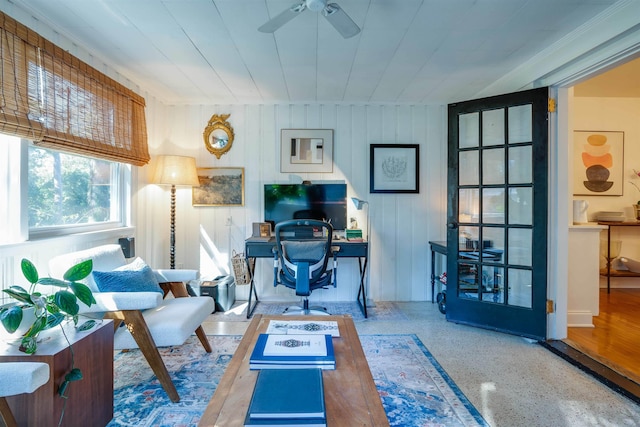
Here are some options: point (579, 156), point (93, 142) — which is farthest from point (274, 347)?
point (579, 156)

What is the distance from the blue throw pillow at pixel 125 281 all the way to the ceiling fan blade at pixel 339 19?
6.17 feet

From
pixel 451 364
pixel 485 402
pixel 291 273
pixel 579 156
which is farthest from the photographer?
pixel 579 156

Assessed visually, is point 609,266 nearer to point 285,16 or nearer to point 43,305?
point 285,16

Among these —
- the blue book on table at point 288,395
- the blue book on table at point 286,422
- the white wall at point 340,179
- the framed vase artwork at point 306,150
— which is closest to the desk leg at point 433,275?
the white wall at point 340,179

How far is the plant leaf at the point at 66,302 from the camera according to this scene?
1302mm

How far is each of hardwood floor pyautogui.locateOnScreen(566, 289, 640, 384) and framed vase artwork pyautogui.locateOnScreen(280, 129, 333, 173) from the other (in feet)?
9.02

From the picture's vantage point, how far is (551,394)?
186 centimetres

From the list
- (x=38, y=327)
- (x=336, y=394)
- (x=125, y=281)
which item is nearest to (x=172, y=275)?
(x=125, y=281)

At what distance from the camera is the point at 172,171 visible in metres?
3.12

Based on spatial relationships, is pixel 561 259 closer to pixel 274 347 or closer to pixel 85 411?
pixel 274 347

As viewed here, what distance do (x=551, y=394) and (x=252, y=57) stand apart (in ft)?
9.96

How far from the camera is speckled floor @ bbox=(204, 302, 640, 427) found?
166cm

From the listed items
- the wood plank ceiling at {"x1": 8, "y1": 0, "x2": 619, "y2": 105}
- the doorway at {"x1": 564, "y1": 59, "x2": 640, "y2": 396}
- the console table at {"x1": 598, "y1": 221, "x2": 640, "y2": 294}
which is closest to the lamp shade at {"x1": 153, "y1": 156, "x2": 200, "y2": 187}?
the wood plank ceiling at {"x1": 8, "y1": 0, "x2": 619, "y2": 105}

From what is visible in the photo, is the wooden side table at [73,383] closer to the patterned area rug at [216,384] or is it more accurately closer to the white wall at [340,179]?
the patterned area rug at [216,384]
